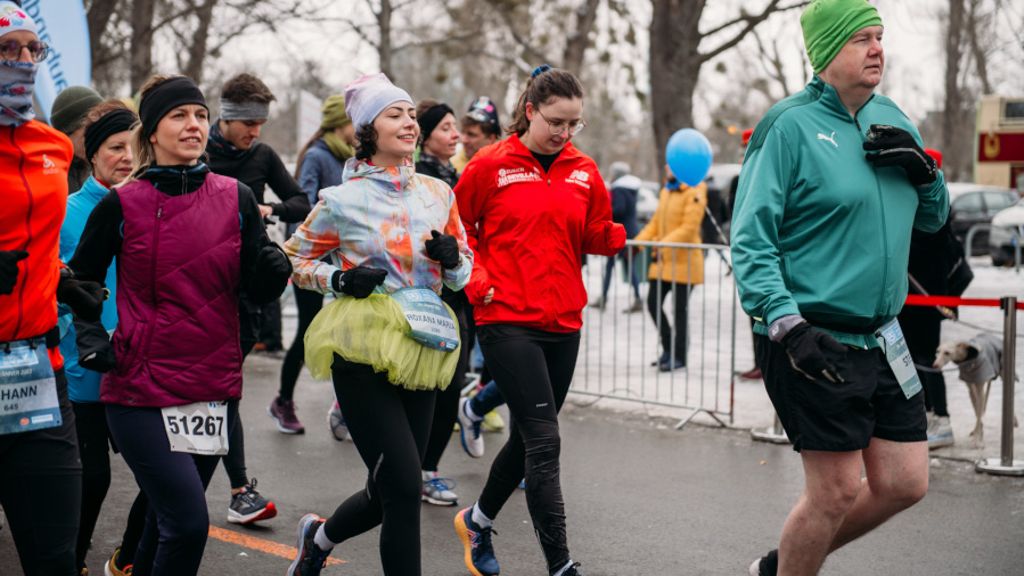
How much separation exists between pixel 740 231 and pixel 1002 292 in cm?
1415

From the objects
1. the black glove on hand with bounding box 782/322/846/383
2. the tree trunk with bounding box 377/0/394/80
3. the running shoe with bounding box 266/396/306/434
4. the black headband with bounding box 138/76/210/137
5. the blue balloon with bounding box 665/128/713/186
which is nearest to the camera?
the black glove on hand with bounding box 782/322/846/383

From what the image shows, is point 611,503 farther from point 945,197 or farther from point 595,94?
point 595,94

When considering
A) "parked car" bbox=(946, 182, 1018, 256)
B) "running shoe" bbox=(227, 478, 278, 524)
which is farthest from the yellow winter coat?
"parked car" bbox=(946, 182, 1018, 256)

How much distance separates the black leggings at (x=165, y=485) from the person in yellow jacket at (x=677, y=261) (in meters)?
6.19

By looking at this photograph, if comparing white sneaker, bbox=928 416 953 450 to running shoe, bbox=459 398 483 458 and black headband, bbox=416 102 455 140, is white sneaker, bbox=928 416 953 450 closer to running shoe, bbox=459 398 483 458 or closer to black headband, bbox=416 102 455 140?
running shoe, bbox=459 398 483 458

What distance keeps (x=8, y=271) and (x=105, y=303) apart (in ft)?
4.48

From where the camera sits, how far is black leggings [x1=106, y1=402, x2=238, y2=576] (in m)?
3.55

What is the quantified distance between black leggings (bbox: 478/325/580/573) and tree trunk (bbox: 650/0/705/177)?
13.7m

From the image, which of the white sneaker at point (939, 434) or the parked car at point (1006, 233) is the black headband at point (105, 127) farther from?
the parked car at point (1006, 233)

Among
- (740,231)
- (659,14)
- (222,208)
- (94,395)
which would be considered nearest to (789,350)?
(740,231)

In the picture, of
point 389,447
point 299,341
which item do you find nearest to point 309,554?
point 389,447

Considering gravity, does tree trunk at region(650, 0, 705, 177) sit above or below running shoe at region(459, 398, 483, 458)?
above

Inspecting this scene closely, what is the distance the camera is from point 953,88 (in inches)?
1361

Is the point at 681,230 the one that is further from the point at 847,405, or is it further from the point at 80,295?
the point at 80,295
